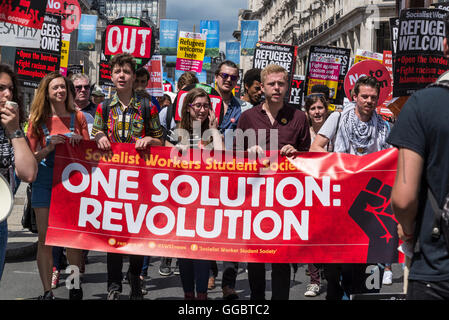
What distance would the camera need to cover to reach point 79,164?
5.30 metres

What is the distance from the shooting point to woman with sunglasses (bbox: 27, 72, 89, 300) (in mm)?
5211

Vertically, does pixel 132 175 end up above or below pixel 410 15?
below

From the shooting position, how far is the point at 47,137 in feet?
17.4

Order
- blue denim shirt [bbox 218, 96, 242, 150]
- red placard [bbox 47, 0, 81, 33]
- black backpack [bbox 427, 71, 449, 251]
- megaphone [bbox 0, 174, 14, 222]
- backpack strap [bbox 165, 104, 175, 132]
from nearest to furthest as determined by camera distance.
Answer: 1. black backpack [bbox 427, 71, 449, 251]
2. megaphone [bbox 0, 174, 14, 222]
3. blue denim shirt [bbox 218, 96, 242, 150]
4. backpack strap [bbox 165, 104, 175, 132]
5. red placard [bbox 47, 0, 81, 33]

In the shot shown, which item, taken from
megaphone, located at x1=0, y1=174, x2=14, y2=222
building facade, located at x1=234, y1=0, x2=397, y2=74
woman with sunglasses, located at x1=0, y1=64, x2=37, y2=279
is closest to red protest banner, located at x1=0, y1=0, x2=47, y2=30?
woman with sunglasses, located at x1=0, y1=64, x2=37, y2=279

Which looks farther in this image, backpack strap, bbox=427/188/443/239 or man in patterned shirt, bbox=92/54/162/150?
man in patterned shirt, bbox=92/54/162/150

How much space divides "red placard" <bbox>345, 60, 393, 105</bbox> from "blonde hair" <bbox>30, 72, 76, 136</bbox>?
301 inches

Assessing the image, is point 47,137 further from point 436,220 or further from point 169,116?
point 436,220

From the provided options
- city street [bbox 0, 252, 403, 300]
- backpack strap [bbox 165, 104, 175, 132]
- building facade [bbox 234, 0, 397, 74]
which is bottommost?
city street [bbox 0, 252, 403, 300]

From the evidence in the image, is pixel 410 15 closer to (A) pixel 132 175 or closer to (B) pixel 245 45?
(A) pixel 132 175

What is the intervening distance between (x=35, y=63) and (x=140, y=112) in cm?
677

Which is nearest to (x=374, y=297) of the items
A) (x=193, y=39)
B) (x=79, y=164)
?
(x=79, y=164)

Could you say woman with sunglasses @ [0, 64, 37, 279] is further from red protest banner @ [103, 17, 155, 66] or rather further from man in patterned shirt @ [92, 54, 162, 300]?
red protest banner @ [103, 17, 155, 66]

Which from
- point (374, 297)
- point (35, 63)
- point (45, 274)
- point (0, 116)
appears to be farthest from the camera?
point (35, 63)
